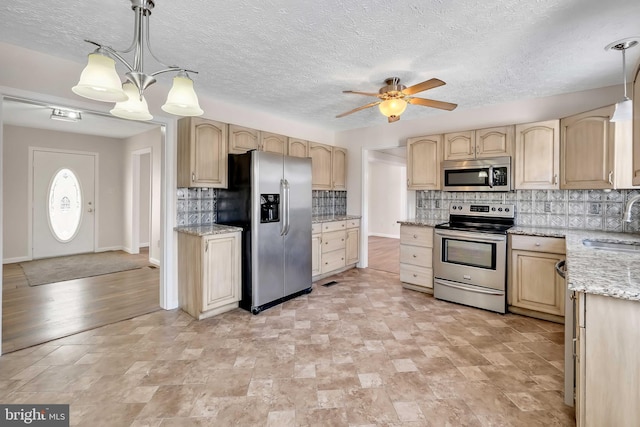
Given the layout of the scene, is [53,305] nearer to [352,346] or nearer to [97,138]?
[352,346]

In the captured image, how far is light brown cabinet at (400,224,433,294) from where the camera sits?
12.6 ft

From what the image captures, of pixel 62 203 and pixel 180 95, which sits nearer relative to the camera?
pixel 180 95

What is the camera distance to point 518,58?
2.51 m

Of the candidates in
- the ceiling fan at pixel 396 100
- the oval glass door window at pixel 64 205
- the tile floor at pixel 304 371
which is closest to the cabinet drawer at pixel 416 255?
the tile floor at pixel 304 371

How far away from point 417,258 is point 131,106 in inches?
140

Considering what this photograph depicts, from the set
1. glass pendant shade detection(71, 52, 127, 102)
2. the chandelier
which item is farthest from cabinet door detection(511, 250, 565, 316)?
glass pendant shade detection(71, 52, 127, 102)

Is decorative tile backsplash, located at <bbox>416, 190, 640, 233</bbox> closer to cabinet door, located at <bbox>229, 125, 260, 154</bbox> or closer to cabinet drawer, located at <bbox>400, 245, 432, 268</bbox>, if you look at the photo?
cabinet drawer, located at <bbox>400, 245, 432, 268</bbox>

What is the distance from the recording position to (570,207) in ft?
11.0

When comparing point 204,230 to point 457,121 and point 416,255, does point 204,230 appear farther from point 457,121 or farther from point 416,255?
point 457,121

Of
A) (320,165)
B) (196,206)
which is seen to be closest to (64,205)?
(196,206)

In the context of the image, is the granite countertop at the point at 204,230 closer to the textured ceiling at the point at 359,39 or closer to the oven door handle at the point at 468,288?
the textured ceiling at the point at 359,39

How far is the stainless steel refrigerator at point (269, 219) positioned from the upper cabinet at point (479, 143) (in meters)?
1.92

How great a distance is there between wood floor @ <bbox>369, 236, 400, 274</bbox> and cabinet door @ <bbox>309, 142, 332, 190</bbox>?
5.83 feet

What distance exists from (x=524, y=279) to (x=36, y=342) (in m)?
4.72
